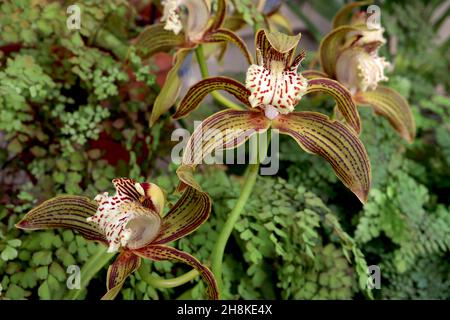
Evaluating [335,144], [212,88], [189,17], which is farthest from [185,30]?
[335,144]

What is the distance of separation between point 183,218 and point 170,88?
255mm

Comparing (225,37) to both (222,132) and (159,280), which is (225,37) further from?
(159,280)

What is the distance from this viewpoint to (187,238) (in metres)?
0.85

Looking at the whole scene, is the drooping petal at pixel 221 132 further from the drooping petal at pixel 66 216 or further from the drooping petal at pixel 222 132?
the drooping petal at pixel 66 216

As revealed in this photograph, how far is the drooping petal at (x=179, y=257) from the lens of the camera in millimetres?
659

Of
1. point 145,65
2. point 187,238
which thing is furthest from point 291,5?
point 187,238

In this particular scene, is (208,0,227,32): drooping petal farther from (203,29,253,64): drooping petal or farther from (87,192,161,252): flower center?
(87,192,161,252): flower center

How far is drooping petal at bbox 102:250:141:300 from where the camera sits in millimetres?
658

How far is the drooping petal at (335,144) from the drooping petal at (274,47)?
0.24ft

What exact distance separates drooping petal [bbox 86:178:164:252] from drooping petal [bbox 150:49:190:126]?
206 millimetres

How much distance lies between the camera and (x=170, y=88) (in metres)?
0.87

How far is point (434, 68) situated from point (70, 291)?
1.09 meters

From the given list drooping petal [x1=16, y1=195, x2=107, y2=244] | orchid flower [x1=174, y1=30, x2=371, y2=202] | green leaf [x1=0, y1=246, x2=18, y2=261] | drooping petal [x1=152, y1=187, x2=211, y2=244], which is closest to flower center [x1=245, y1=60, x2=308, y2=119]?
orchid flower [x1=174, y1=30, x2=371, y2=202]

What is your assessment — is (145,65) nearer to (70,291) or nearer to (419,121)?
(70,291)
